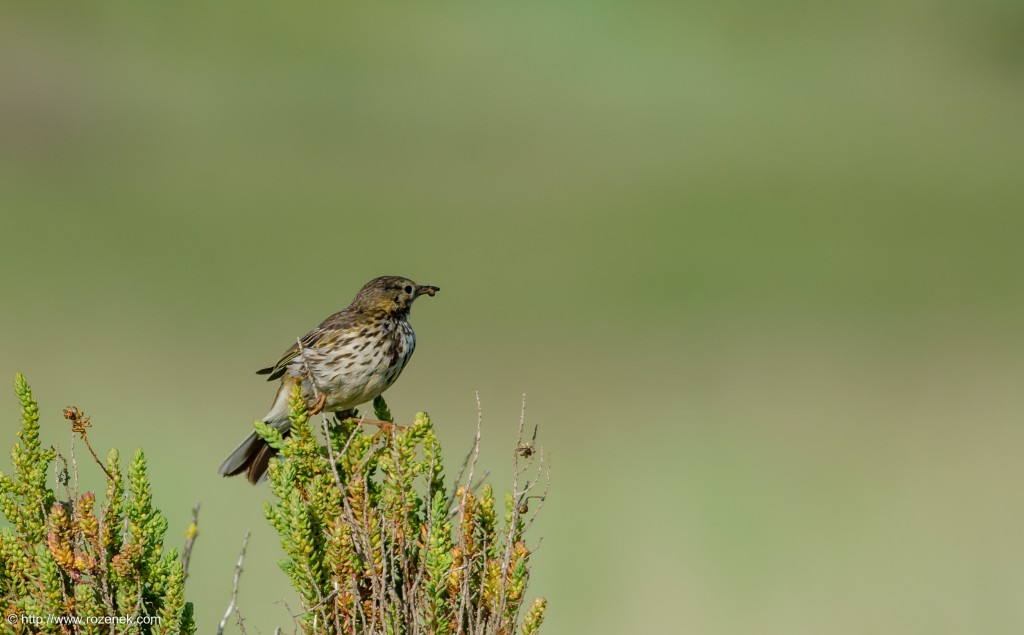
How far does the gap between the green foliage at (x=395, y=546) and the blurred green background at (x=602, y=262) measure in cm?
230

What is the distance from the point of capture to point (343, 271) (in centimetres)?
2850

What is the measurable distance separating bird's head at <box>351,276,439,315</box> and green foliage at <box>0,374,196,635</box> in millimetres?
2228

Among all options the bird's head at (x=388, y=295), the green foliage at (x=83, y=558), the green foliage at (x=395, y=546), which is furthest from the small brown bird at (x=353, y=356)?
the green foliage at (x=83, y=558)

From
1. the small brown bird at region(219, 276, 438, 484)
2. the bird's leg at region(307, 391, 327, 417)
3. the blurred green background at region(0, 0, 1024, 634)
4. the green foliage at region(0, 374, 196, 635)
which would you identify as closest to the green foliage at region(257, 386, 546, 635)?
the green foliage at region(0, 374, 196, 635)

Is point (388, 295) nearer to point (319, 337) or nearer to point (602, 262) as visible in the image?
point (319, 337)

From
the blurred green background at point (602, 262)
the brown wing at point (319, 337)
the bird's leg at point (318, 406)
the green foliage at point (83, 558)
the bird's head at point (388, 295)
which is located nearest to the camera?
the green foliage at point (83, 558)

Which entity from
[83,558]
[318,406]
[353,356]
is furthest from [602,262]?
[83,558]

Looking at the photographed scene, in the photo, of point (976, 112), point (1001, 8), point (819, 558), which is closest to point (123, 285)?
point (819, 558)

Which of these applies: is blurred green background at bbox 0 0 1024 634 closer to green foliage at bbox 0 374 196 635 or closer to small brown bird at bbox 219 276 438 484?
small brown bird at bbox 219 276 438 484

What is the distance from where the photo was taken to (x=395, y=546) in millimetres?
5066

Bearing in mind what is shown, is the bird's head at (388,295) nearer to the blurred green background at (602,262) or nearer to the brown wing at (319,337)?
the brown wing at (319,337)

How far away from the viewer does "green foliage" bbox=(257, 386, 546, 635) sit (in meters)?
4.82

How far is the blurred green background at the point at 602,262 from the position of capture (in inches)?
500

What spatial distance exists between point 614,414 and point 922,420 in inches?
146
